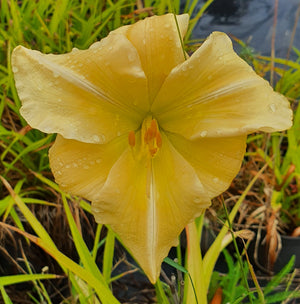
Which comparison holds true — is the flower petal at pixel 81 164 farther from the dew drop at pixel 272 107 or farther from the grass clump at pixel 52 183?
the grass clump at pixel 52 183

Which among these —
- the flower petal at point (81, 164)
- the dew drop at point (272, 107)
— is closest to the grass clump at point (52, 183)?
the flower petal at point (81, 164)

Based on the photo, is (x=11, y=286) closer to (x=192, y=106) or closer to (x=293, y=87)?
(x=192, y=106)

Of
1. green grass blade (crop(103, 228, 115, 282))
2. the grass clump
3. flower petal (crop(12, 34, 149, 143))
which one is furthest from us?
the grass clump

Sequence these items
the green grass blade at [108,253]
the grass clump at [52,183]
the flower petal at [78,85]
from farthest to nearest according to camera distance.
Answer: the grass clump at [52,183]
the green grass blade at [108,253]
the flower petal at [78,85]

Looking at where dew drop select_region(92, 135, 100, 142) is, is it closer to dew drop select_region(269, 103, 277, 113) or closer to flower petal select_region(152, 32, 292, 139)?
flower petal select_region(152, 32, 292, 139)

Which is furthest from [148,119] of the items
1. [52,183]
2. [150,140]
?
[52,183]

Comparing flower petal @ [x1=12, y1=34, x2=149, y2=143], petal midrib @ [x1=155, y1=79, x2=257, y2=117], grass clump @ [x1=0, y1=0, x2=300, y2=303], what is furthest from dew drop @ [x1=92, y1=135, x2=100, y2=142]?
grass clump @ [x1=0, y1=0, x2=300, y2=303]

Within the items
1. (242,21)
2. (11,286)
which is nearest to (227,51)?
(11,286)
